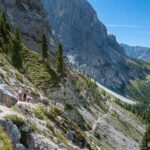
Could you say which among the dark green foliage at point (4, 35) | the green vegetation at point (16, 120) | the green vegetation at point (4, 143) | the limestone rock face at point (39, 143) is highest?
the dark green foliage at point (4, 35)

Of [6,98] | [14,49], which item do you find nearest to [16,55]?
[14,49]

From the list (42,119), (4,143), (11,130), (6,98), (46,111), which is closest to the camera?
(4,143)

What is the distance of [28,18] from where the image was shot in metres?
171

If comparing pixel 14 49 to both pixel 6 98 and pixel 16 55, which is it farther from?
pixel 6 98

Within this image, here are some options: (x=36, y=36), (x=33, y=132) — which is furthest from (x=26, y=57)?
Answer: (x=33, y=132)

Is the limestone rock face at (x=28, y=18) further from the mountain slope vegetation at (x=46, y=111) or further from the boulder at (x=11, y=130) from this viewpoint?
the boulder at (x=11, y=130)

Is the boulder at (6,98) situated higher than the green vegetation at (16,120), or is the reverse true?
the boulder at (6,98)

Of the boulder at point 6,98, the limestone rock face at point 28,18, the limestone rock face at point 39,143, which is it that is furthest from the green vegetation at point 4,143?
the limestone rock face at point 28,18

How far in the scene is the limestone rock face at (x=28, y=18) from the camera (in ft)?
507

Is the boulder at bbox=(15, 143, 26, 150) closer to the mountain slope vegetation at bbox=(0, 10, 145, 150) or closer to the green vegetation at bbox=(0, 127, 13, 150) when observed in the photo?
the mountain slope vegetation at bbox=(0, 10, 145, 150)

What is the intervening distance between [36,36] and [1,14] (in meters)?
34.1

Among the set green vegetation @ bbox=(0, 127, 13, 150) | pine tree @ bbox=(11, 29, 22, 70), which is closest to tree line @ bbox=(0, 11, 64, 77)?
pine tree @ bbox=(11, 29, 22, 70)

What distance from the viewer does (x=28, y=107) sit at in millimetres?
36500

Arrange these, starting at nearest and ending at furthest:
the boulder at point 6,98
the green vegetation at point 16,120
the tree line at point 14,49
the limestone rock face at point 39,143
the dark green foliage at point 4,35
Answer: the green vegetation at point 16,120 → the limestone rock face at point 39,143 → the boulder at point 6,98 → the tree line at point 14,49 → the dark green foliage at point 4,35
